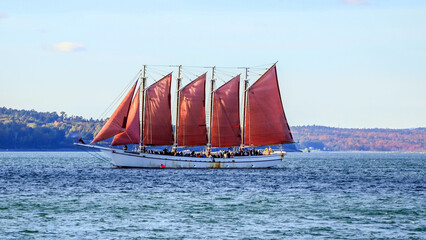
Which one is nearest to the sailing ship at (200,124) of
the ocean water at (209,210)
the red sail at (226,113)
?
the red sail at (226,113)

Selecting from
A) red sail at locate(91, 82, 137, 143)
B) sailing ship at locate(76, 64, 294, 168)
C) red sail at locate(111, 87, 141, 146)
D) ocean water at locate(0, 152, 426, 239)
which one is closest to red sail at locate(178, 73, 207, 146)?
sailing ship at locate(76, 64, 294, 168)

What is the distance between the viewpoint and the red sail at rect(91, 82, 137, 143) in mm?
99062

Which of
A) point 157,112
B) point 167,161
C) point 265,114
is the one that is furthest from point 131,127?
point 265,114

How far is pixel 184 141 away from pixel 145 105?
7.60 m

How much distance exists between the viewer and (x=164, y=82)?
104m

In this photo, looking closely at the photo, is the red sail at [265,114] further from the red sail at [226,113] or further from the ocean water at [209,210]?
A: the ocean water at [209,210]

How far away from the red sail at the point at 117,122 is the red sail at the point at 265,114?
18.3 meters

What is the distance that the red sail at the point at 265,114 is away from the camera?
106 metres

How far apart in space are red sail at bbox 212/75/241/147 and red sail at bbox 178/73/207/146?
214cm

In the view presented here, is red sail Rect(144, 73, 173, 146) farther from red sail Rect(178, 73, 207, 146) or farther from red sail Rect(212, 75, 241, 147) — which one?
red sail Rect(212, 75, 241, 147)

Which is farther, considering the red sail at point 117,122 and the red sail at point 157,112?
the red sail at point 157,112

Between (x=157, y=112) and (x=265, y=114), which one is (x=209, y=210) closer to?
(x=157, y=112)

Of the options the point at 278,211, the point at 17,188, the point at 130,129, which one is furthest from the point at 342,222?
the point at 130,129

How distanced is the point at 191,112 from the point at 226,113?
208 inches
